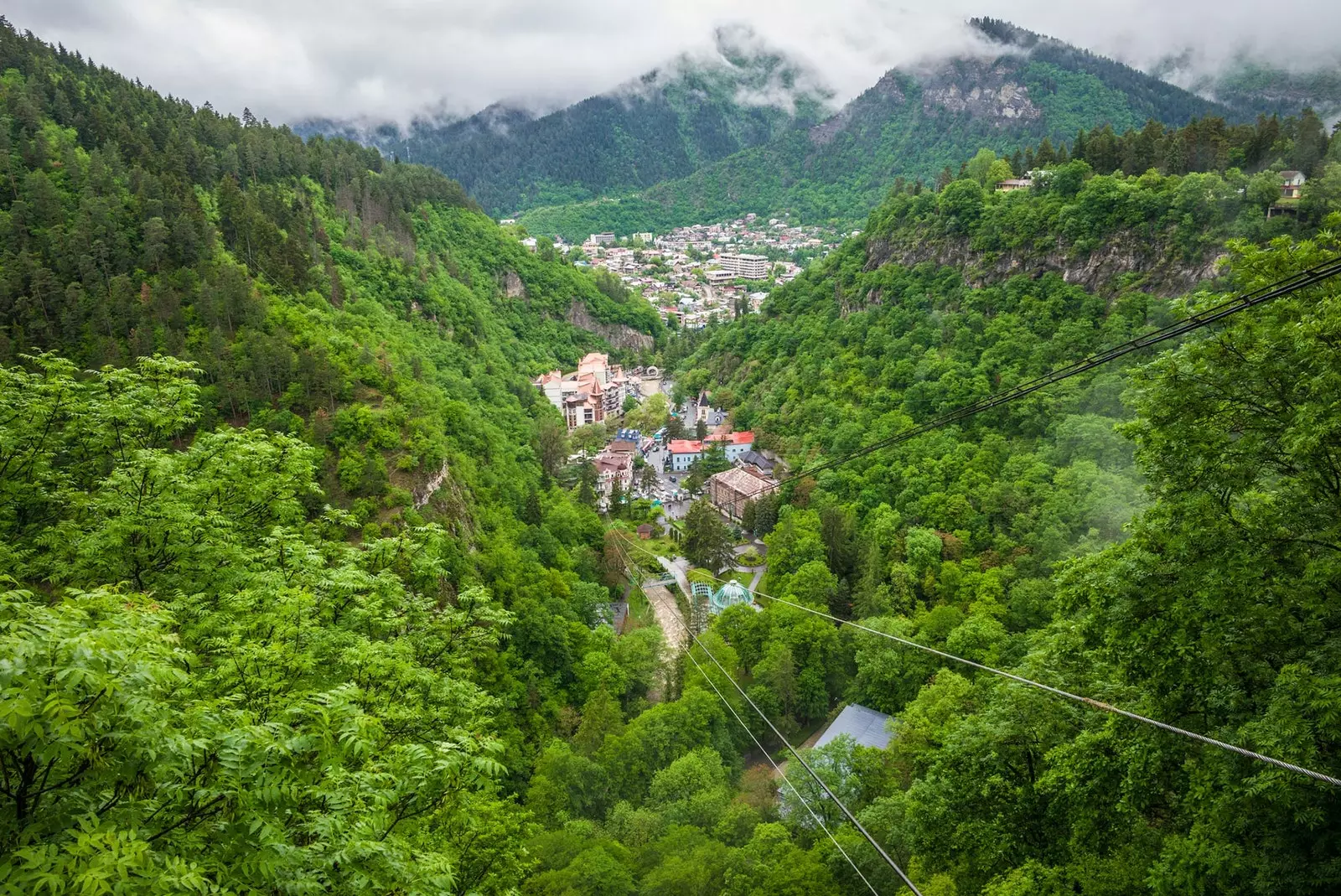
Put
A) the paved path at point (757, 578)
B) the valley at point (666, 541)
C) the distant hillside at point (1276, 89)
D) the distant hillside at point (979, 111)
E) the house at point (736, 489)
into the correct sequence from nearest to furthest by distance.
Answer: the valley at point (666, 541) < the paved path at point (757, 578) < the house at point (736, 489) < the distant hillside at point (1276, 89) < the distant hillside at point (979, 111)

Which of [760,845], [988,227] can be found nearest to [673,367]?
[988,227]

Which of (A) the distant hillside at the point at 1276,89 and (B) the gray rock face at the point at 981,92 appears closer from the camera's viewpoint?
(A) the distant hillside at the point at 1276,89

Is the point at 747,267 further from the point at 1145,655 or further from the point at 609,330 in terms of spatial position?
the point at 1145,655

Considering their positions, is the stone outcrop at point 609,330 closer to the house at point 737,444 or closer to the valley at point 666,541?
the valley at point 666,541

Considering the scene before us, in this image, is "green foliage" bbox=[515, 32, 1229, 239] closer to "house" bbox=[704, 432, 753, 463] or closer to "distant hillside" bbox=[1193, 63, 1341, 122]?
"distant hillside" bbox=[1193, 63, 1341, 122]

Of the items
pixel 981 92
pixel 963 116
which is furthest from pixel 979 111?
pixel 981 92

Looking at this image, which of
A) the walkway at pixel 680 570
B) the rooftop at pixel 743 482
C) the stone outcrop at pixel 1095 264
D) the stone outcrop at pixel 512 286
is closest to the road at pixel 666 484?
the rooftop at pixel 743 482

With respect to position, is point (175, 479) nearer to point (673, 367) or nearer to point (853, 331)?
point (853, 331)
